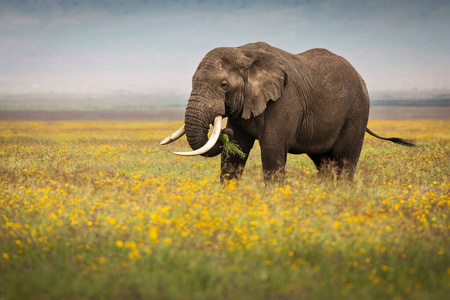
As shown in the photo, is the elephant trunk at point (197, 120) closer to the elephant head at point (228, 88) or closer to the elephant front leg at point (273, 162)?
the elephant head at point (228, 88)

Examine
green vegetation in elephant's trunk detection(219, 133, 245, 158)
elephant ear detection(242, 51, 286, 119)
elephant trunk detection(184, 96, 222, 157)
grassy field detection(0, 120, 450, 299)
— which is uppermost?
elephant ear detection(242, 51, 286, 119)

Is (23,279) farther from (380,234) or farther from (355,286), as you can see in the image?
(380,234)

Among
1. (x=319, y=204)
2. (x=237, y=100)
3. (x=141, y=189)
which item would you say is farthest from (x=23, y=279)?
(x=237, y=100)

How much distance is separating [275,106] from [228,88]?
1.06 metres

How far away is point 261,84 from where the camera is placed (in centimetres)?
843

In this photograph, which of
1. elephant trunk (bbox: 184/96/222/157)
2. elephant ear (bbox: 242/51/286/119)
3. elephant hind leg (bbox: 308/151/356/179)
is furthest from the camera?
elephant hind leg (bbox: 308/151/356/179)

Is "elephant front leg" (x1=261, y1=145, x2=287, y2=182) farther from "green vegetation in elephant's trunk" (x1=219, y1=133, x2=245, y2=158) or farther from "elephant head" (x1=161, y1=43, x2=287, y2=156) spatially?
"elephant head" (x1=161, y1=43, x2=287, y2=156)

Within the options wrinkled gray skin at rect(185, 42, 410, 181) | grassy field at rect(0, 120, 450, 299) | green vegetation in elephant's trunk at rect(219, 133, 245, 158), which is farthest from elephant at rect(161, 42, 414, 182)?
grassy field at rect(0, 120, 450, 299)

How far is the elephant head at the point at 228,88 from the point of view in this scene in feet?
26.4

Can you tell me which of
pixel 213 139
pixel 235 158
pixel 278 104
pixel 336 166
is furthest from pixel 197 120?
pixel 336 166

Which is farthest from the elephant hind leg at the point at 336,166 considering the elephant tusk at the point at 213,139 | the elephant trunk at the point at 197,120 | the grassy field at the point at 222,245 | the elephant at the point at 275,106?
the elephant trunk at the point at 197,120

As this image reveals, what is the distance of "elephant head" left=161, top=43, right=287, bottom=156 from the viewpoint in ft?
26.4

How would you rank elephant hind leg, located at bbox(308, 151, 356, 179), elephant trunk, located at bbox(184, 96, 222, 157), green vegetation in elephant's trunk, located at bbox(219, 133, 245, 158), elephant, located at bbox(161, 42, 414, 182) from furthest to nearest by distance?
elephant hind leg, located at bbox(308, 151, 356, 179) < green vegetation in elephant's trunk, located at bbox(219, 133, 245, 158) < elephant, located at bbox(161, 42, 414, 182) < elephant trunk, located at bbox(184, 96, 222, 157)

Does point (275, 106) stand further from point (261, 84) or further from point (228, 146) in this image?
point (228, 146)
